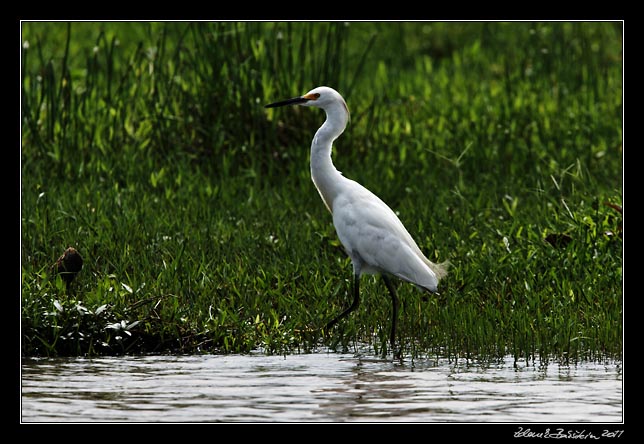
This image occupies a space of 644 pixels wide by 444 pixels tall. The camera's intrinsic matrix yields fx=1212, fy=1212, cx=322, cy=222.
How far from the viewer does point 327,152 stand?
22.8 ft

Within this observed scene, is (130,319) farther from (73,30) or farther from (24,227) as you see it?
(73,30)

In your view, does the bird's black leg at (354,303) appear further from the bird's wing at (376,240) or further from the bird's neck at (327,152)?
the bird's neck at (327,152)

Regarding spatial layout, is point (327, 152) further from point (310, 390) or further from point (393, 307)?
point (310, 390)

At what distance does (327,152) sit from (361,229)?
0.53 m

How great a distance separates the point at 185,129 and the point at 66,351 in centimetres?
393

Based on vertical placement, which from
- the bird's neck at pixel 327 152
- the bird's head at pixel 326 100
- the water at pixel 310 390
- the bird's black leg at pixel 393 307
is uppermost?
the bird's head at pixel 326 100

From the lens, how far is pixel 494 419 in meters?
4.79

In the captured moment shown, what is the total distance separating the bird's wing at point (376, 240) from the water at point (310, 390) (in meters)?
0.71

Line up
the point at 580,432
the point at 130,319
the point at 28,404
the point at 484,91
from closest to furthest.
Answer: the point at 580,432 → the point at 28,404 → the point at 130,319 → the point at 484,91

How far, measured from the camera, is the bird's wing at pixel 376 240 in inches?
257

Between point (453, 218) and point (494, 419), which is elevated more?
point (453, 218)

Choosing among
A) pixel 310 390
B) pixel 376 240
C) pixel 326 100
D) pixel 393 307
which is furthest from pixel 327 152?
pixel 310 390

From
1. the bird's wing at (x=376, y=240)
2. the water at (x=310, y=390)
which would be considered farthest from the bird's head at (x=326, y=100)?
the water at (x=310, y=390)

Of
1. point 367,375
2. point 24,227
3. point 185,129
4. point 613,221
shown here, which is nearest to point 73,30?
point 185,129
